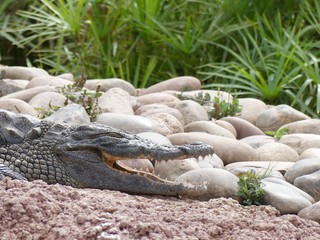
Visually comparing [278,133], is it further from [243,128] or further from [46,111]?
[46,111]

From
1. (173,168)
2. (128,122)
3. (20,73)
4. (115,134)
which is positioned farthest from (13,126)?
(20,73)

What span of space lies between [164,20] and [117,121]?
164 inches

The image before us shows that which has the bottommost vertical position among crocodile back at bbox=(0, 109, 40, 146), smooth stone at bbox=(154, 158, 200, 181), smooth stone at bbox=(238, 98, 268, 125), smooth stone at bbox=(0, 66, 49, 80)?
smooth stone at bbox=(0, 66, 49, 80)

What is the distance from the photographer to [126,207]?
4.25 metres

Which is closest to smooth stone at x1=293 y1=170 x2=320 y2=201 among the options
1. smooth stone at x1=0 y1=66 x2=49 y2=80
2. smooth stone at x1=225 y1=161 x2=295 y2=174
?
smooth stone at x1=225 y1=161 x2=295 y2=174

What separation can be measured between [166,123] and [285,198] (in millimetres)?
1627

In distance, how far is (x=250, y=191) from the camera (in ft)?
16.4

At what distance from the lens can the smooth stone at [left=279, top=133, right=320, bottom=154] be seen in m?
6.51

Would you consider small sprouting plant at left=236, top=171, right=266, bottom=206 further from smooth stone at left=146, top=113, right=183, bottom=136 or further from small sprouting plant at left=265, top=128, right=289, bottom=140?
small sprouting plant at left=265, top=128, right=289, bottom=140

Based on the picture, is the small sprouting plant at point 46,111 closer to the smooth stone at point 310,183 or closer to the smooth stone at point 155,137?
the smooth stone at point 155,137

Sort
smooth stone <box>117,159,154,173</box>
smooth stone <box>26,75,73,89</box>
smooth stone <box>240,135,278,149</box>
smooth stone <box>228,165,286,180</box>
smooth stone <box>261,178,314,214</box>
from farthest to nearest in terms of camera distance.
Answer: smooth stone <box>26,75,73,89</box> < smooth stone <box>240,135,278,149</box> < smooth stone <box>228,165,286,180</box> < smooth stone <box>117,159,154,173</box> < smooth stone <box>261,178,314,214</box>

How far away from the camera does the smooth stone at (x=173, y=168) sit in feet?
17.6

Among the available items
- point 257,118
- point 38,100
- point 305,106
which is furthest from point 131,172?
point 305,106

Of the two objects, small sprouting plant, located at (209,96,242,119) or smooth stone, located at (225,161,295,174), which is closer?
smooth stone, located at (225,161,295,174)
